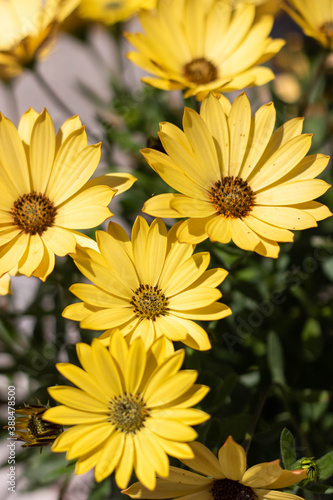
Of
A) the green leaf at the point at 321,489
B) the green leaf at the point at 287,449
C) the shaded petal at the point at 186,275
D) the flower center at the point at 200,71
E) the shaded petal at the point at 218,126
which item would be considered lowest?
the green leaf at the point at 321,489

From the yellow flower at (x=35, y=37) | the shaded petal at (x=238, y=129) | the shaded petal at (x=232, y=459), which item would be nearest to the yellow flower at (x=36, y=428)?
the shaded petal at (x=232, y=459)

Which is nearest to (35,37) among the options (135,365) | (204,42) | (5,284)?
(204,42)

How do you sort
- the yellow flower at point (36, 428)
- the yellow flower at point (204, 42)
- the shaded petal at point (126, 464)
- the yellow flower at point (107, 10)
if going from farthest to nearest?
the yellow flower at point (107, 10) → the yellow flower at point (204, 42) → the yellow flower at point (36, 428) → the shaded petal at point (126, 464)

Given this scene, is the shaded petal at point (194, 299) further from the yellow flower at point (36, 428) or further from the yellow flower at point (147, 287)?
the yellow flower at point (36, 428)

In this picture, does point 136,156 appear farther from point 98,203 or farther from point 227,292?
A: point 98,203

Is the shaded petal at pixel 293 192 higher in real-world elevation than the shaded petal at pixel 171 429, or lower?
higher

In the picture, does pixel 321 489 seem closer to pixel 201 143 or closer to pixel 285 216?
pixel 285 216

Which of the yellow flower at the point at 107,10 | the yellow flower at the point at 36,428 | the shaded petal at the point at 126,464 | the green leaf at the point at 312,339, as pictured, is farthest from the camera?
the yellow flower at the point at 107,10

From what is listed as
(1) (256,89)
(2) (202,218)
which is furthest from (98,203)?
(1) (256,89)
